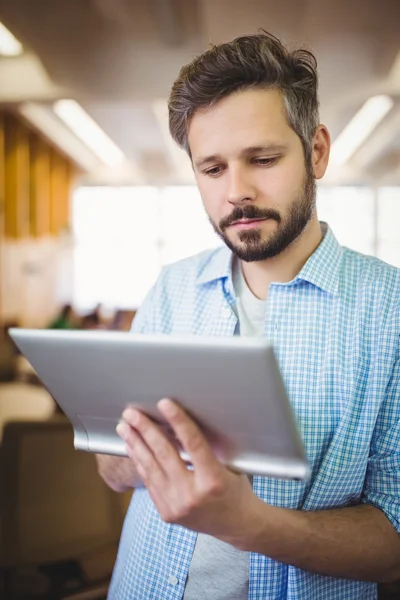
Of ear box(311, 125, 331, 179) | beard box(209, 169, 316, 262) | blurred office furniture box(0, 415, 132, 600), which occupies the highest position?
ear box(311, 125, 331, 179)

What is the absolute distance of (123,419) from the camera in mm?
688

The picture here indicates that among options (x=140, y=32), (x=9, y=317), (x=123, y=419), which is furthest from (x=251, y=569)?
(x=9, y=317)

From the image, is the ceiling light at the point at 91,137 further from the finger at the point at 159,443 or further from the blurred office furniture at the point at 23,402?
the finger at the point at 159,443

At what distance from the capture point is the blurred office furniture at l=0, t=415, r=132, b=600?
1643 mm

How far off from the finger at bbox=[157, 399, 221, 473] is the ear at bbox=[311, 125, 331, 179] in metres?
0.62

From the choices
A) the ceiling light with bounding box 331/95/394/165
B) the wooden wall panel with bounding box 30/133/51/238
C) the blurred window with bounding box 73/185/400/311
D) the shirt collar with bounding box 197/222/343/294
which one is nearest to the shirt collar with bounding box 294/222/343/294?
the shirt collar with bounding box 197/222/343/294

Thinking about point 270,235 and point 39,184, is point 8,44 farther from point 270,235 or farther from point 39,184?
point 39,184

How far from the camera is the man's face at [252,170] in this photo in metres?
0.94

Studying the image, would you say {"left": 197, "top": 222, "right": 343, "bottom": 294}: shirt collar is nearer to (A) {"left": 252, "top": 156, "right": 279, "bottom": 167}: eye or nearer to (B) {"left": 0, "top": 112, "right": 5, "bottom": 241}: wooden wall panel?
(A) {"left": 252, "top": 156, "right": 279, "bottom": 167}: eye

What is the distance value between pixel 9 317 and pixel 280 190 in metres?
4.51

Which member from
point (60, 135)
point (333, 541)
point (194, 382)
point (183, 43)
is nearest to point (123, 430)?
point (194, 382)

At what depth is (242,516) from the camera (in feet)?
2.28

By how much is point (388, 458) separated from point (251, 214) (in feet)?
1.54

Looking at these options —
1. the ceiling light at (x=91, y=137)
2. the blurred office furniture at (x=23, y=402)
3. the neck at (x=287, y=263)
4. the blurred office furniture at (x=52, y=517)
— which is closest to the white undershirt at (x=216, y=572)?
the neck at (x=287, y=263)
